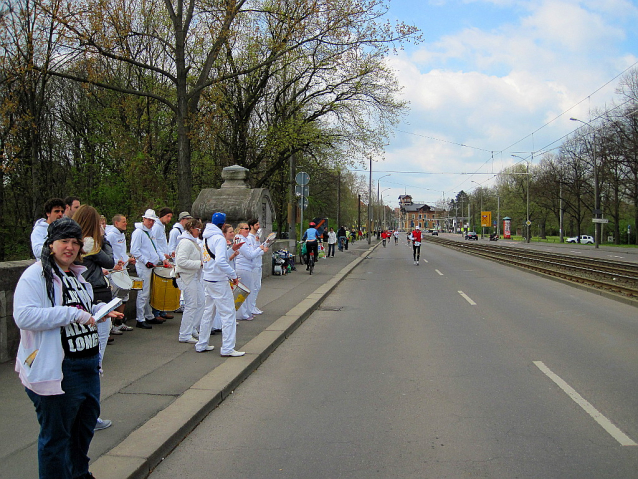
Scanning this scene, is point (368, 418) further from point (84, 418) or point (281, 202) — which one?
point (281, 202)

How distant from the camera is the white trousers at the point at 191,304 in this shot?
769cm

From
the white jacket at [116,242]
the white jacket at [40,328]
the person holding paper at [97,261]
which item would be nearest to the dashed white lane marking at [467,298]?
the white jacket at [116,242]

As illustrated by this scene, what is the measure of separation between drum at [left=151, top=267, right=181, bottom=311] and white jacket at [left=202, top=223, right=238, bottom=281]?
1955 millimetres

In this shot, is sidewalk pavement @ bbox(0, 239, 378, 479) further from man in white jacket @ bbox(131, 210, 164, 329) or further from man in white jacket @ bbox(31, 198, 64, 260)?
man in white jacket @ bbox(31, 198, 64, 260)

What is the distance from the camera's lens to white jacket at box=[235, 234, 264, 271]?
8.70 m

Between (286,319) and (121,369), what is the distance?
4.01m

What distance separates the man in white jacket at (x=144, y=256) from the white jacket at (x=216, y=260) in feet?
6.18

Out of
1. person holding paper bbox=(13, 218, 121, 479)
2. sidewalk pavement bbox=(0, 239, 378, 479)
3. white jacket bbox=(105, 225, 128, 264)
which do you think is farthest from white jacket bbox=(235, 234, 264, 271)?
person holding paper bbox=(13, 218, 121, 479)

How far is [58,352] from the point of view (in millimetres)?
3016

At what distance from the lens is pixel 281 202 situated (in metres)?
40.8

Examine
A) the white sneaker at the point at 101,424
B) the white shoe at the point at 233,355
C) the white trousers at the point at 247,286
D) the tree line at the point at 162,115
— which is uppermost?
the tree line at the point at 162,115

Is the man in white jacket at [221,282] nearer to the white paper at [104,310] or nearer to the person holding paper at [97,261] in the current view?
the person holding paper at [97,261]

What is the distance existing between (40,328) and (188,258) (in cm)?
461

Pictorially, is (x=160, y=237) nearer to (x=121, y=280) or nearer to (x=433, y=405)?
(x=121, y=280)
